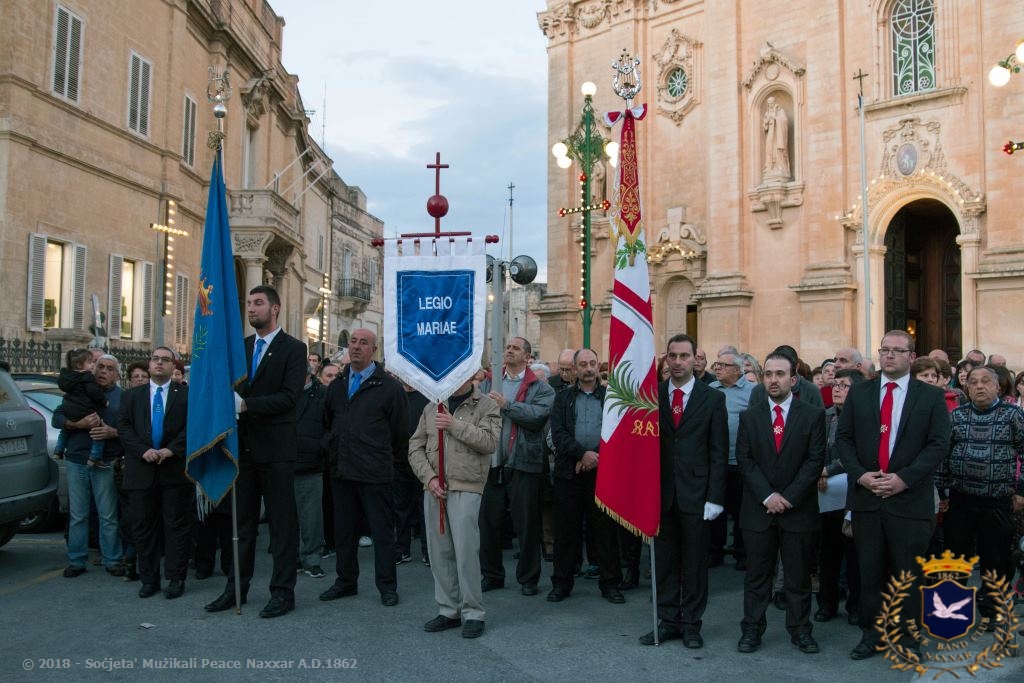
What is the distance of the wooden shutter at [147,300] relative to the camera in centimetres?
2200

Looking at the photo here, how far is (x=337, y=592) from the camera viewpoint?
733cm

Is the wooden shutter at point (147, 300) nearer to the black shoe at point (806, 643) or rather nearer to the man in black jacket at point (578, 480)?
the man in black jacket at point (578, 480)

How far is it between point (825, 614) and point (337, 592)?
3955mm

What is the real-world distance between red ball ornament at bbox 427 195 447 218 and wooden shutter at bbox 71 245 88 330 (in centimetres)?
1501

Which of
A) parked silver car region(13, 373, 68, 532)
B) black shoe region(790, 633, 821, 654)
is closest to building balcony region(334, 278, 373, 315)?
parked silver car region(13, 373, 68, 532)

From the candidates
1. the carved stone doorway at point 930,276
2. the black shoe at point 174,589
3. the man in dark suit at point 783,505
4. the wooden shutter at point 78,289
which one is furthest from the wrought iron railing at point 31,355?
the carved stone doorway at point 930,276

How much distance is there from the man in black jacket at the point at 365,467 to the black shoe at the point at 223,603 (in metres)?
0.76

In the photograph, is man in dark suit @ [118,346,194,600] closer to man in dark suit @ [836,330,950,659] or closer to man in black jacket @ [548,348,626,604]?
man in black jacket @ [548,348,626,604]

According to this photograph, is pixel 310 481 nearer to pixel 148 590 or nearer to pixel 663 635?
pixel 148 590

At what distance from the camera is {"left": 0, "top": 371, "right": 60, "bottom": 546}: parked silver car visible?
7914 mm

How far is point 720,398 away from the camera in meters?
6.39

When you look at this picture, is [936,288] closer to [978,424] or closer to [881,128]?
[881,128]

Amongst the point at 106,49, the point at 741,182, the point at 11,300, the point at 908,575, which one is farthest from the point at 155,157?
the point at 908,575

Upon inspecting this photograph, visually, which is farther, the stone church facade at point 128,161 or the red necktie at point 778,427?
the stone church facade at point 128,161
